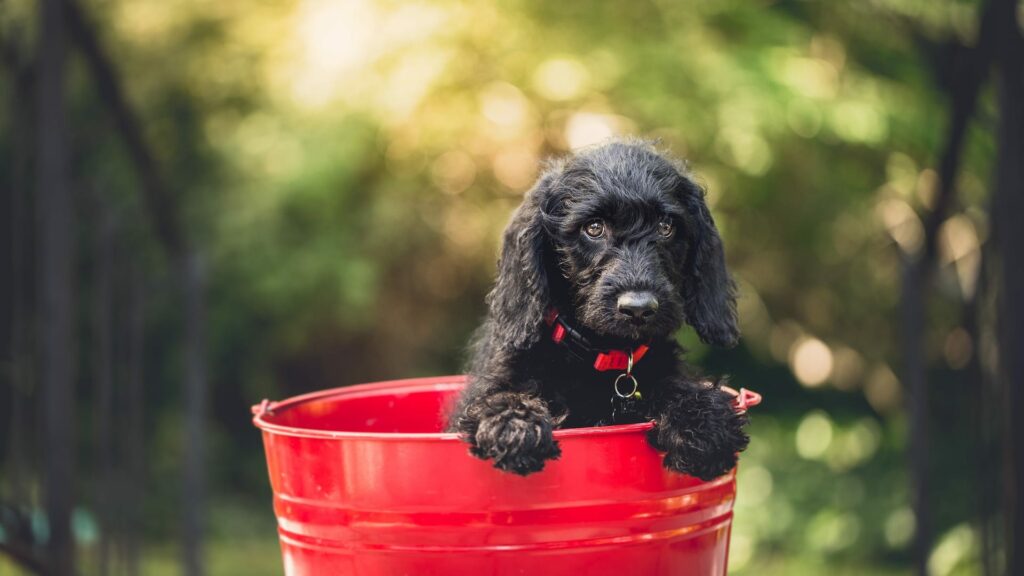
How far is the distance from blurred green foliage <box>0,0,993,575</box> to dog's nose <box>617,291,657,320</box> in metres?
3.54

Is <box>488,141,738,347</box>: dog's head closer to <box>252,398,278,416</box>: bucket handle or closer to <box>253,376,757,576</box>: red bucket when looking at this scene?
<box>253,376,757,576</box>: red bucket

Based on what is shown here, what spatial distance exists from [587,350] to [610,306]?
0.44ft

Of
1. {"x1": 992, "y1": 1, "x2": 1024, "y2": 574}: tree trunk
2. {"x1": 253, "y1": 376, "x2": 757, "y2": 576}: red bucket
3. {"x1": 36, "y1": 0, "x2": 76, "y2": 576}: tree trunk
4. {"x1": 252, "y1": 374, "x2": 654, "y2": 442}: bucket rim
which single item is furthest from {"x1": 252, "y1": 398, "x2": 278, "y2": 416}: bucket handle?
{"x1": 992, "y1": 1, "x2": 1024, "y2": 574}: tree trunk

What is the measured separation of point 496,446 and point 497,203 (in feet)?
15.8

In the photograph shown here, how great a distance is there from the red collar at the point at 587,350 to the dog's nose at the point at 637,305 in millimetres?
105

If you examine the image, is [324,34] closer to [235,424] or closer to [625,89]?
[625,89]

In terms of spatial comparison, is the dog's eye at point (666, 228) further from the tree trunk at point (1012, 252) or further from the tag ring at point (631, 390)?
the tree trunk at point (1012, 252)

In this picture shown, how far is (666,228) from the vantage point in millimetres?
2109

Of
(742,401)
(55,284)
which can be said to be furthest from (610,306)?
(55,284)

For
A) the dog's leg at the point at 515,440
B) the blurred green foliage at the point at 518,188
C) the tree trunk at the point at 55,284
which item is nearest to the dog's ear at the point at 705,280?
the dog's leg at the point at 515,440

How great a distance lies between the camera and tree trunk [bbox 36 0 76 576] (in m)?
2.87

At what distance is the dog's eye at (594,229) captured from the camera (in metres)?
2.09

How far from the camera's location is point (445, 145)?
237 inches

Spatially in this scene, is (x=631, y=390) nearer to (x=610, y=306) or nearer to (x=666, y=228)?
(x=610, y=306)
